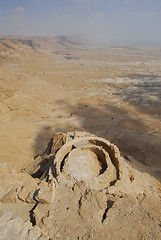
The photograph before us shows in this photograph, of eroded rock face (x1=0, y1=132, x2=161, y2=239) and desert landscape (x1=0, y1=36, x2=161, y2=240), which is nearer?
eroded rock face (x1=0, y1=132, x2=161, y2=239)

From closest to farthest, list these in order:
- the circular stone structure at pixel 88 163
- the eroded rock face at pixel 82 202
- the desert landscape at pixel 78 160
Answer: the eroded rock face at pixel 82 202, the desert landscape at pixel 78 160, the circular stone structure at pixel 88 163

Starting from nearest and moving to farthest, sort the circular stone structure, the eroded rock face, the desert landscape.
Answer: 1. the eroded rock face
2. the desert landscape
3. the circular stone structure

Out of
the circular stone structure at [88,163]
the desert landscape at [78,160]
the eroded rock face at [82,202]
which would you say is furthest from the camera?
the circular stone structure at [88,163]

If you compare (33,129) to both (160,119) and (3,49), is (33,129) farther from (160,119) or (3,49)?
(3,49)

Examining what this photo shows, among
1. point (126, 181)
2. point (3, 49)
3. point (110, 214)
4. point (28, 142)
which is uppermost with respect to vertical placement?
point (3, 49)

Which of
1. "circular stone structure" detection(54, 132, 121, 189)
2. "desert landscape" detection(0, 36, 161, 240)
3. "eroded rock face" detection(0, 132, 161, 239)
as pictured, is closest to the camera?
"eroded rock face" detection(0, 132, 161, 239)

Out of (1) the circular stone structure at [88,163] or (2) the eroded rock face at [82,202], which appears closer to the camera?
(2) the eroded rock face at [82,202]

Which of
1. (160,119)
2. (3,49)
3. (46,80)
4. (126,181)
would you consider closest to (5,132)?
(126,181)
